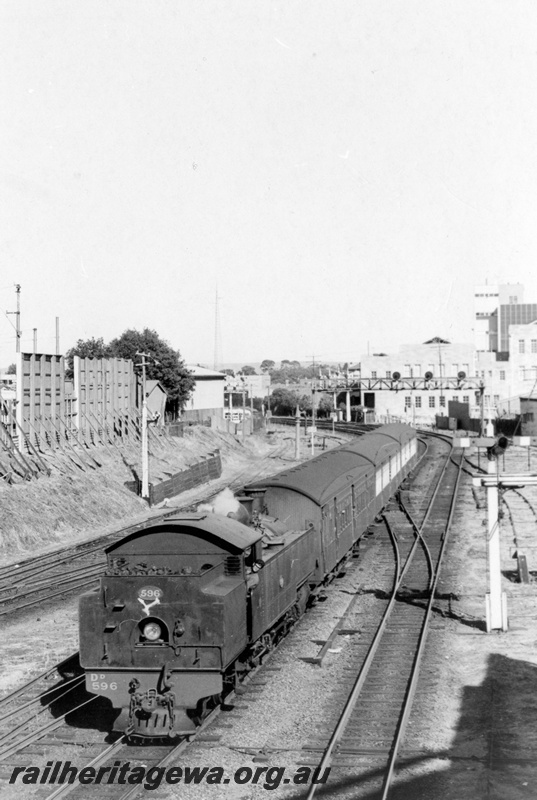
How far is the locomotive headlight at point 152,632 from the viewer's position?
Result: 10905 millimetres

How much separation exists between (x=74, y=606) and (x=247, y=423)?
5823 cm

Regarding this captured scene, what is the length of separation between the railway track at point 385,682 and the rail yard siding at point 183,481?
630 inches

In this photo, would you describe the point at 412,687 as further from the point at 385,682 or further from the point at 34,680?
the point at 34,680

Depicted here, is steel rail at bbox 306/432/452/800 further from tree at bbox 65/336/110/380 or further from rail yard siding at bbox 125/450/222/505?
tree at bbox 65/336/110/380

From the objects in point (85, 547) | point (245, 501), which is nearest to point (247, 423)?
point (85, 547)

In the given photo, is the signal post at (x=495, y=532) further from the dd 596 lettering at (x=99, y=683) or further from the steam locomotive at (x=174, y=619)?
the dd 596 lettering at (x=99, y=683)

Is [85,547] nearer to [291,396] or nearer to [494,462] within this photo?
[494,462]

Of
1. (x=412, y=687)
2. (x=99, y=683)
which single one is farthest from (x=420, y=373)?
(x=99, y=683)

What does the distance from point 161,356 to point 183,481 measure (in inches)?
1280

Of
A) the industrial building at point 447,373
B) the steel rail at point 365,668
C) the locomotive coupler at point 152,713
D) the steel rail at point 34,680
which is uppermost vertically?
the industrial building at point 447,373

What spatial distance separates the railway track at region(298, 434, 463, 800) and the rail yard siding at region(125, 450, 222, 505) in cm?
1601

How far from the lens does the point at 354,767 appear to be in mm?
10438

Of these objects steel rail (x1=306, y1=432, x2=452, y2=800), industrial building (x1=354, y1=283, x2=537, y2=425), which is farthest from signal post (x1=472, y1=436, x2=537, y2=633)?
industrial building (x1=354, y1=283, x2=537, y2=425)

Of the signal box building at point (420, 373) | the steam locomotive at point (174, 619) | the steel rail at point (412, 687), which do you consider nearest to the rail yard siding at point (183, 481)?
the steel rail at point (412, 687)
